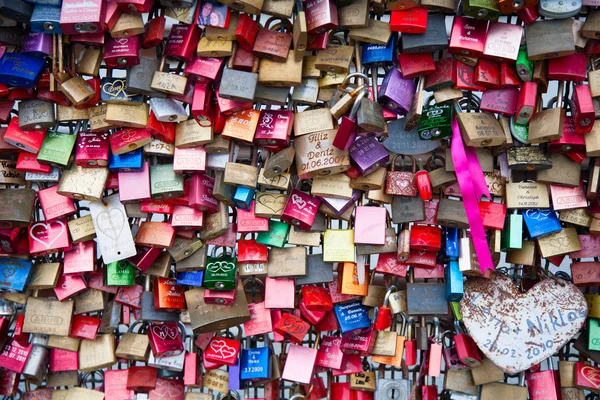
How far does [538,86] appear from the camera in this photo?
229cm

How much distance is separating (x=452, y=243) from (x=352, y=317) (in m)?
0.37

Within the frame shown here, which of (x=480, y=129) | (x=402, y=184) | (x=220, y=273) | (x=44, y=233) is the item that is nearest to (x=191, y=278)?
(x=220, y=273)

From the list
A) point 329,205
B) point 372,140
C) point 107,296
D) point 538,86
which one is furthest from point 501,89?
point 107,296

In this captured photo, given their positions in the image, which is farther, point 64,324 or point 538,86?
point 64,324

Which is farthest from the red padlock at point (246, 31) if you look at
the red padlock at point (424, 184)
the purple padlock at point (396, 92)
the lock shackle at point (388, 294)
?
the lock shackle at point (388, 294)

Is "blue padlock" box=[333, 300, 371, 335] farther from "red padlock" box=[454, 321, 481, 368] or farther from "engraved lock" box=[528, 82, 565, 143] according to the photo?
"engraved lock" box=[528, 82, 565, 143]

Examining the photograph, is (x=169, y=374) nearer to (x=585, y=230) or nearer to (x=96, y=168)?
(x=96, y=168)

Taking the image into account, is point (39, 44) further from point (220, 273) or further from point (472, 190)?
point (472, 190)

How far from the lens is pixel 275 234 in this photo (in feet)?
7.95

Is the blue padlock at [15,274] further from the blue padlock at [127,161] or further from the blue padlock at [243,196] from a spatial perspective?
the blue padlock at [243,196]

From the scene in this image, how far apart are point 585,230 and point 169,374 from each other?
1338 millimetres

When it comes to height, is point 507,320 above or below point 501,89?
below

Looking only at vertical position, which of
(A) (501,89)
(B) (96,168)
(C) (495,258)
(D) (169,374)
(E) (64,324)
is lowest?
(D) (169,374)

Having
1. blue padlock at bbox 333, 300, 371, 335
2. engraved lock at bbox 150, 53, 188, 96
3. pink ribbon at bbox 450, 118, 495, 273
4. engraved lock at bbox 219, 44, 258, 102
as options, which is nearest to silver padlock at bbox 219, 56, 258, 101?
engraved lock at bbox 219, 44, 258, 102
